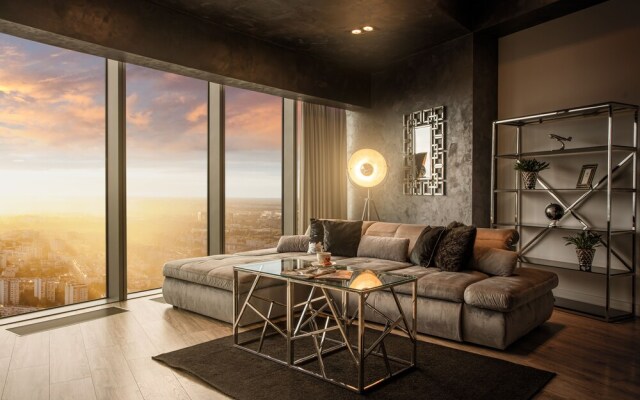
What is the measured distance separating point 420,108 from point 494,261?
2550mm

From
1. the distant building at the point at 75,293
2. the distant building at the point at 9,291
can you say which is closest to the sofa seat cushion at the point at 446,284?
the distant building at the point at 75,293

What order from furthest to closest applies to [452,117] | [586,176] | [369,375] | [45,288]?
[452,117]
[586,176]
[45,288]
[369,375]

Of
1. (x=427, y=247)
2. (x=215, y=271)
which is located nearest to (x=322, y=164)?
(x=427, y=247)

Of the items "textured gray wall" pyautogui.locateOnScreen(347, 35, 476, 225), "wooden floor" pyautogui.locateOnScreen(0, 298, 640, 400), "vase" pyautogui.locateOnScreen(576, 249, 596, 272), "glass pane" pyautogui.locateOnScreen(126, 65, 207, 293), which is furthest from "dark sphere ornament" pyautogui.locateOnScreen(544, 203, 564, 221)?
"glass pane" pyautogui.locateOnScreen(126, 65, 207, 293)

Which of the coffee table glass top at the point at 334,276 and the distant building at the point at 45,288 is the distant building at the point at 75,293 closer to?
the distant building at the point at 45,288

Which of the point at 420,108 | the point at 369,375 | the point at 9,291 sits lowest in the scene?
the point at 369,375

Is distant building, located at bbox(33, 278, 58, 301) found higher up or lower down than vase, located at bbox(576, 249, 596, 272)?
lower down

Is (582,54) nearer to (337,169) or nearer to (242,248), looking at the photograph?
(337,169)

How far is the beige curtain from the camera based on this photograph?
250 inches

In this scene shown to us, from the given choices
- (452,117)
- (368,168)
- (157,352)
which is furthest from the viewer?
(368,168)

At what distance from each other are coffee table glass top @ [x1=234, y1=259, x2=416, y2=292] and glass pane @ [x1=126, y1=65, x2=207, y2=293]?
2275 millimetres

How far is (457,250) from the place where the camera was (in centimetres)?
387

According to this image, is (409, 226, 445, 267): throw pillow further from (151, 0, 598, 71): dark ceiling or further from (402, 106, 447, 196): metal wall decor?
(151, 0, 598, 71): dark ceiling

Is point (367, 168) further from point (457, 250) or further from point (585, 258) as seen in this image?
point (585, 258)
